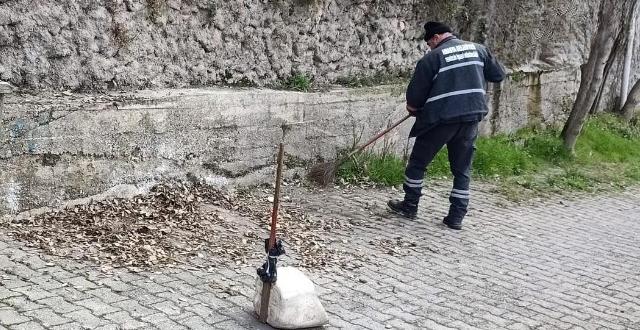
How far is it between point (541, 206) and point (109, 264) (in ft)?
16.0

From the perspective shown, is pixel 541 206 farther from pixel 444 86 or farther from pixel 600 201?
pixel 444 86

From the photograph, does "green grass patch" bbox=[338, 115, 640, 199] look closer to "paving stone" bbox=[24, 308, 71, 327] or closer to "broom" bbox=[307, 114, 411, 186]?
"broom" bbox=[307, 114, 411, 186]

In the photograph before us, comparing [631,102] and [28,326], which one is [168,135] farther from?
[631,102]

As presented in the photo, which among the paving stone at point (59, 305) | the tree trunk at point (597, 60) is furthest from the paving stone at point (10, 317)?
the tree trunk at point (597, 60)

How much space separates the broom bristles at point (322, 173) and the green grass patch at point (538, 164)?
0.18 metres

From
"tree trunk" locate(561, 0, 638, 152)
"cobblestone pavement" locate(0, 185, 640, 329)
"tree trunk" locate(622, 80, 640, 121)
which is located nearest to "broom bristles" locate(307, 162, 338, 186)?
"cobblestone pavement" locate(0, 185, 640, 329)

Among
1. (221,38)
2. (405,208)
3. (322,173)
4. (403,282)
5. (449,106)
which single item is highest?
(221,38)

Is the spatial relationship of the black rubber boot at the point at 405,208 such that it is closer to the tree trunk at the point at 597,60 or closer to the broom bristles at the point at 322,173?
the broom bristles at the point at 322,173

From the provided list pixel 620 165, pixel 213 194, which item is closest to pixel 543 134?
pixel 620 165

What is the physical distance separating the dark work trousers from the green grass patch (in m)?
1.00

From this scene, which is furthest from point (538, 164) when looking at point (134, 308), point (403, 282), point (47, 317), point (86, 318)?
point (47, 317)

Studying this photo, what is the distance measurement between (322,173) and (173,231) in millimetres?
2261

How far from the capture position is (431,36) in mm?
6949

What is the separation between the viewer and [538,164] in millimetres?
9906
